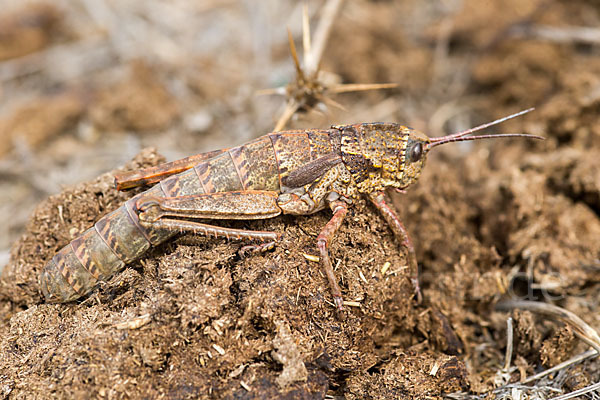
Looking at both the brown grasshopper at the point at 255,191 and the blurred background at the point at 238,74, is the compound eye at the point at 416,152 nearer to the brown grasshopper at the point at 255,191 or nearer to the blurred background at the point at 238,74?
the brown grasshopper at the point at 255,191

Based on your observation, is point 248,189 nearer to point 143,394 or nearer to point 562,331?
point 143,394

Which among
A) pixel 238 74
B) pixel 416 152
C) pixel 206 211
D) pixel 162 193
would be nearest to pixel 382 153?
pixel 416 152

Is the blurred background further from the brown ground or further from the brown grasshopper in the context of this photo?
the brown grasshopper

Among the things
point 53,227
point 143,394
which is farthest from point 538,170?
point 53,227

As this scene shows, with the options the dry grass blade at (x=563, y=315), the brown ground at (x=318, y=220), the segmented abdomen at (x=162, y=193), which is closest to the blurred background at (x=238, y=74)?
the brown ground at (x=318, y=220)

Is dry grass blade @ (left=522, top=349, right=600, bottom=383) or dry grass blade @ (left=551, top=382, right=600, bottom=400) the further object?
dry grass blade @ (left=522, top=349, right=600, bottom=383)

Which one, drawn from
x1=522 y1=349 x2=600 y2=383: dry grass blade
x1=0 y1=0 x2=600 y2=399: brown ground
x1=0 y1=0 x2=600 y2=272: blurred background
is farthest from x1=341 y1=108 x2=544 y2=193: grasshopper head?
x1=0 y1=0 x2=600 y2=272: blurred background
